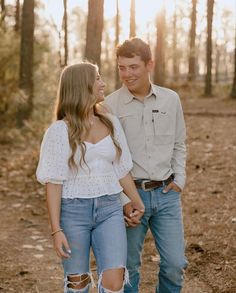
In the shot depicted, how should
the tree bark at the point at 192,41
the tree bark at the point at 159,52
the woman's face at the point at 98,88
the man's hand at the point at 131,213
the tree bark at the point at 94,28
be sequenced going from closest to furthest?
1. the woman's face at the point at 98,88
2. the man's hand at the point at 131,213
3. the tree bark at the point at 94,28
4. the tree bark at the point at 159,52
5. the tree bark at the point at 192,41

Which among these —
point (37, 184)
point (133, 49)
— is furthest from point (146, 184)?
point (37, 184)

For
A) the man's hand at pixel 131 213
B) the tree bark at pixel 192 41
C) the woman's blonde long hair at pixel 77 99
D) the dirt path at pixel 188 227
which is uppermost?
the tree bark at pixel 192 41

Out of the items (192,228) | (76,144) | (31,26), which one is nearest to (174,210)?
(76,144)

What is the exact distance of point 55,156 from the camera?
3.36 m

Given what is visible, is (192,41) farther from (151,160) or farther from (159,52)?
(151,160)

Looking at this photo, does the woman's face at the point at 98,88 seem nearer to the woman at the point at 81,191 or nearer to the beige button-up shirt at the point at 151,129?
the woman at the point at 81,191

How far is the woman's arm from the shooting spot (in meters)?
3.29

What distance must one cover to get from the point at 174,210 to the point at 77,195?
2.93 feet

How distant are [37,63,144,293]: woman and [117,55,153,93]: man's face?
0.40 metres

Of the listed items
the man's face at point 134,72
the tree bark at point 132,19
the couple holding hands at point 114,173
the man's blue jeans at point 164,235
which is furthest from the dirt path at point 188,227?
the tree bark at point 132,19

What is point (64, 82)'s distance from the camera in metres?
3.44

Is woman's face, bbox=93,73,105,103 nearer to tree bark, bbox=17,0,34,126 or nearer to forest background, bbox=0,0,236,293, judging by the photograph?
forest background, bbox=0,0,236,293

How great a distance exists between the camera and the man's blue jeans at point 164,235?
12.7ft

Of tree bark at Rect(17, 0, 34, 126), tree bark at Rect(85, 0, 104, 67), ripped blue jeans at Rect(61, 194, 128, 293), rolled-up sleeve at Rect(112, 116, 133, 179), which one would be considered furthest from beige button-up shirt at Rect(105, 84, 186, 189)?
tree bark at Rect(17, 0, 34, 126)
